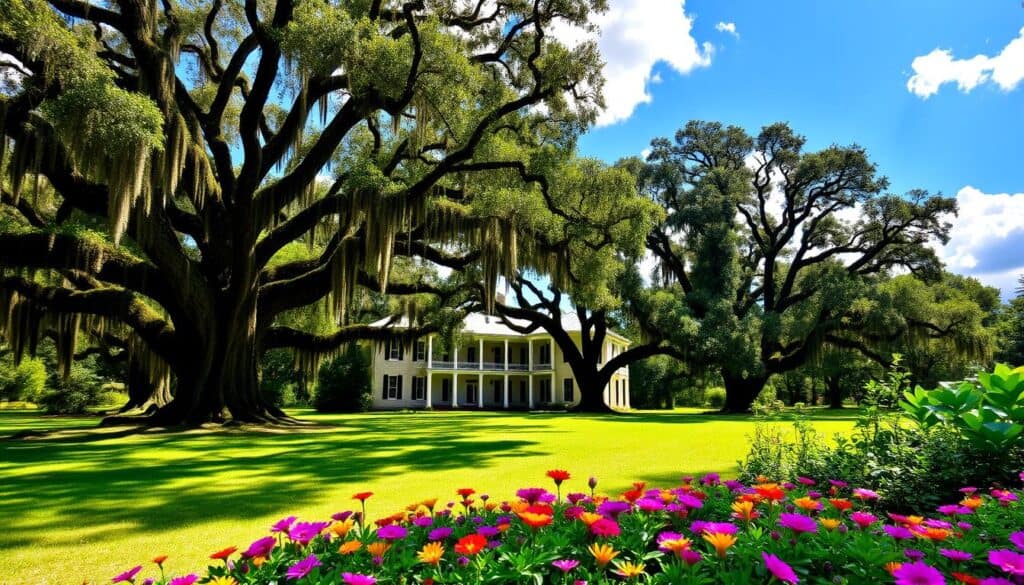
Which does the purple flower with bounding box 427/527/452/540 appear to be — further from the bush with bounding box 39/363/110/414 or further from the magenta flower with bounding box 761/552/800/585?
the bush with bounding box 39/363/110/414

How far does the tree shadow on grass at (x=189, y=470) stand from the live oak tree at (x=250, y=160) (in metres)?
3.39

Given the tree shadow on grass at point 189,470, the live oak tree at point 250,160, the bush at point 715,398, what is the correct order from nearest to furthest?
the tree shadow on grass at point 189,470, the live oak tree at point 250,160, the bush at point 715,398

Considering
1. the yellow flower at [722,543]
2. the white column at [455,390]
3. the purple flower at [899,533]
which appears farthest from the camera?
the white column at [455,390]

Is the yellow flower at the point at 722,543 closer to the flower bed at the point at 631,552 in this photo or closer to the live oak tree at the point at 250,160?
the flower bed at the point at 631,552

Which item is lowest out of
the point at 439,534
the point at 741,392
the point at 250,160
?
the point at 741,392

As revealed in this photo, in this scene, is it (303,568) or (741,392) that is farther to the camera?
(741,392)

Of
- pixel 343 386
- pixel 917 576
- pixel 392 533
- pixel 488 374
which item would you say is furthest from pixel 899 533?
pixel 488 374

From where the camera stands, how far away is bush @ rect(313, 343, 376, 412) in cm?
2967

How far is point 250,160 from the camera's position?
1283 cm

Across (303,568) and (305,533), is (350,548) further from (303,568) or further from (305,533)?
(305,533)

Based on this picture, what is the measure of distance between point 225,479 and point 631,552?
6.15m

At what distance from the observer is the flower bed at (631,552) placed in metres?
1.47

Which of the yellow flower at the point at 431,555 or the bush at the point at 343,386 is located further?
the bush at the point at 343,386

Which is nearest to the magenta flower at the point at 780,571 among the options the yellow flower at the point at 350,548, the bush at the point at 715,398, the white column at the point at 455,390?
the yellow flower at the point at 350,548
